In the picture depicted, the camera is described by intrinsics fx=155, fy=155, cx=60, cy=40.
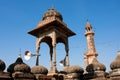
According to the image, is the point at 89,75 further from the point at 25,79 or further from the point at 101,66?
the point at 25,79

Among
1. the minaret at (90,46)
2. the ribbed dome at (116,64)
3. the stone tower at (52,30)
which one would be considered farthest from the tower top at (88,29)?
the ribbed dome at (116,64)

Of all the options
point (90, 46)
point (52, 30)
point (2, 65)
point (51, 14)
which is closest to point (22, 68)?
point (2, 65)

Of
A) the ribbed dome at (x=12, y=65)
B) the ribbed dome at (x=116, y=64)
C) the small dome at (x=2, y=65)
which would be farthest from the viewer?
the ribbed dome at (x=12, y=65)

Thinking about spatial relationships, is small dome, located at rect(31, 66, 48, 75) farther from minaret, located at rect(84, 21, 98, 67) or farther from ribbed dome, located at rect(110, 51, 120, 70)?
minaret, located at rect(84, 21, 98, 67)

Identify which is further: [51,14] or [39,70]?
[51,14]

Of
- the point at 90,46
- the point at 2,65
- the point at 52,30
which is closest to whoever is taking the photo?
the point at 2,65

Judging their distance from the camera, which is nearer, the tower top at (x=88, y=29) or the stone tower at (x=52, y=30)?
the stone tower at (x=52, y=30)

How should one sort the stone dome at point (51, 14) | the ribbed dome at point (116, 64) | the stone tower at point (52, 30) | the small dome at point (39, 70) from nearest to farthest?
the ribbed dome at point (116, 64) → the small dome at point (39, 70) → the stone tower at point (52, 30) → the stone dome at point (51, 14)

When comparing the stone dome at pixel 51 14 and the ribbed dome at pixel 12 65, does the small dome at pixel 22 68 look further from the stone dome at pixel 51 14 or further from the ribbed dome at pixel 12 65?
the stone dome at pixel 51 14

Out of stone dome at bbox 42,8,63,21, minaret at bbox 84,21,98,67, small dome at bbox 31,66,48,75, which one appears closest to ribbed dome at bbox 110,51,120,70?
small dome at bbox 31,66,48,75

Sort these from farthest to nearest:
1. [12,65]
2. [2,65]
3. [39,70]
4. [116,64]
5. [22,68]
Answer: [39,70] < [12,65] < [116,64] < [22,68] < [2,65]

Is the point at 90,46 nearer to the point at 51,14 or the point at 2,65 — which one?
the point at 51,14

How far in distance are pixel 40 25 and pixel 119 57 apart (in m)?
7.90

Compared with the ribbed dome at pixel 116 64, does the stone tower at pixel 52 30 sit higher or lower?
higher
